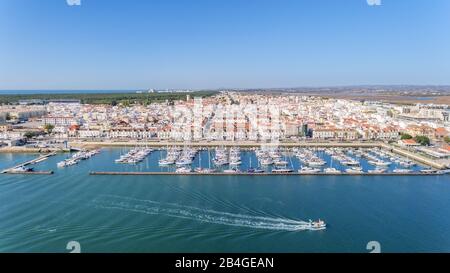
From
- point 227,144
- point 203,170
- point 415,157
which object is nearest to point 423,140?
point 415,157

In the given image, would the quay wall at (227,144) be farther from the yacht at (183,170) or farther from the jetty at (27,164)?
the yacht at (183,170)

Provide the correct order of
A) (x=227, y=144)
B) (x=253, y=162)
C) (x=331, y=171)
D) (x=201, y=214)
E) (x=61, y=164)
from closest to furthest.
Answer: (x=201, y=214)
(x=331, y=171)
(x=61, y=164)
(x=253, y=162)
(x=227, y=144)

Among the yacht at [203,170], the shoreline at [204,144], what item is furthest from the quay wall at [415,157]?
the yacht at [203,170]

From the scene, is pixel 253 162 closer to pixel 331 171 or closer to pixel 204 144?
pixel 331 171

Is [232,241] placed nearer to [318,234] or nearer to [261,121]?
[318,234]

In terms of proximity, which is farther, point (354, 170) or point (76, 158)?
point (76, 158)
